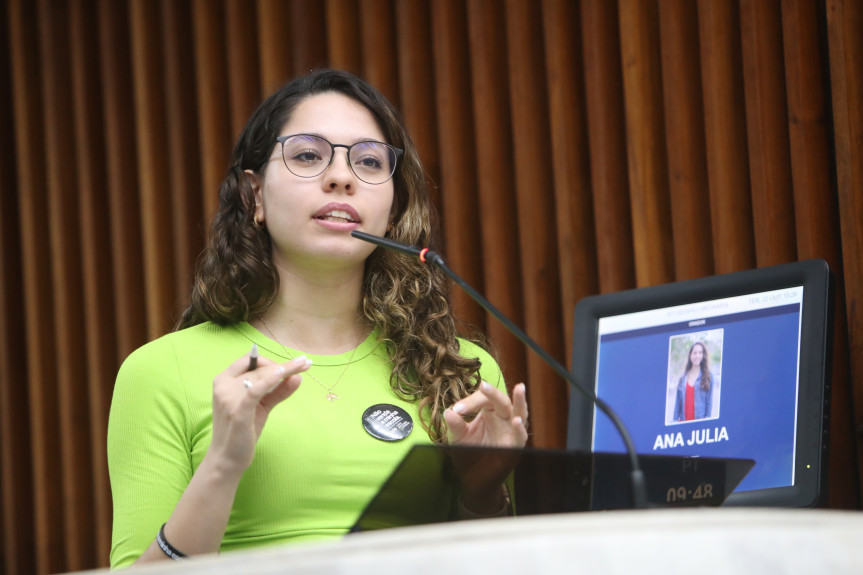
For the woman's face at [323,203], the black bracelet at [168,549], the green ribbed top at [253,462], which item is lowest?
the black bracelet at [168,549]

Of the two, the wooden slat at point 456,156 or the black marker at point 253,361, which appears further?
the wooden slat at point 456,156

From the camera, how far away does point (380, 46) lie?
9.20 feet

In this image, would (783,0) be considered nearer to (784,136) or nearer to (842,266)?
(784,136)

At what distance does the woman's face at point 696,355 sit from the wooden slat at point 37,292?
2004mm

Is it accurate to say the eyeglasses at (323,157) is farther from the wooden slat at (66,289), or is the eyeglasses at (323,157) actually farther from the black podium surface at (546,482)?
the wooden slat at (66,289)

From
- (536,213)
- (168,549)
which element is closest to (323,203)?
(168,549)

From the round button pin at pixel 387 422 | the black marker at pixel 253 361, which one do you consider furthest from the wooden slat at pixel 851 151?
the black marker at pixel 253 361

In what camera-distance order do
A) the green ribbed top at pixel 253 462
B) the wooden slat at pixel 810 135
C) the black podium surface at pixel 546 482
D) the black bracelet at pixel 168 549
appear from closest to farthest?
the black podium surface at pixel 546 482
the black bracelet at pixel 168 549
the green ribbed top at pixel 253 462
the wooden slat at pixel 810 135

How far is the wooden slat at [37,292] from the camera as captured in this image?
3061 millimetres

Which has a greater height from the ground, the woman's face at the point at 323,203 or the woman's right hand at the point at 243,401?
the woman's face at the point at 323,203

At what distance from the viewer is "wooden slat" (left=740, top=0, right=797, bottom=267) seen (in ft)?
6.99

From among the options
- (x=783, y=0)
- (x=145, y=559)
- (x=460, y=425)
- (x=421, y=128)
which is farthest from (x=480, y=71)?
(x=145, y=559)

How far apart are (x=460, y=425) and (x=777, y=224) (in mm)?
936

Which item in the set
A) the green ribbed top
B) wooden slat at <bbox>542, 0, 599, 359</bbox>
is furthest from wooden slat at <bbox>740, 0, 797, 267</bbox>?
the green ribbed top
